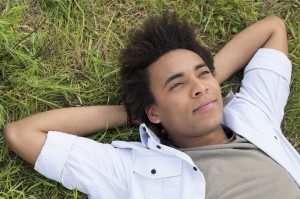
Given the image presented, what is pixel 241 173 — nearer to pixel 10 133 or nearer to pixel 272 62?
pixel 272 62

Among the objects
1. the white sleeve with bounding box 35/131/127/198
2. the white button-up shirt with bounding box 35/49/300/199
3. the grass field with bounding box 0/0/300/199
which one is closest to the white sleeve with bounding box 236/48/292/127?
the white button-up shirt with bounding box 35/49/300/199

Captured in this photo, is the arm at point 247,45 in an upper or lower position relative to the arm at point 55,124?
upper

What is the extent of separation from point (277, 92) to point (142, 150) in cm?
113

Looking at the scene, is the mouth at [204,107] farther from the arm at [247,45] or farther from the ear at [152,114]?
the arm at [247,45]

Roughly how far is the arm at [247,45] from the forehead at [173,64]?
0.43m

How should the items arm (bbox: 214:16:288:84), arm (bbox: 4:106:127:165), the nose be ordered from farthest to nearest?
1. arm (bbox: 214:16:288:84)
2. arm (bbox: 4:106:127:165)
3. the nose

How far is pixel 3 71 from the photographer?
323cm

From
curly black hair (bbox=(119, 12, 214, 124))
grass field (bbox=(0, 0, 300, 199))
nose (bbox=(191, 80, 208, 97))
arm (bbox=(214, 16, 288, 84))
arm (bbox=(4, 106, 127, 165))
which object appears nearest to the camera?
nose (bbox=(191, 80, 208, 97))

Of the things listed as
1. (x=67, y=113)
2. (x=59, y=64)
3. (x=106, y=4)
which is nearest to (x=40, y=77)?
(x=59, y=64)

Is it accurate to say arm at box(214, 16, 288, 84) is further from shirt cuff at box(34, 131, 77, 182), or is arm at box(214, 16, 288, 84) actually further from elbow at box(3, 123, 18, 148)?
elbow at box(3, 123, 18, 148)

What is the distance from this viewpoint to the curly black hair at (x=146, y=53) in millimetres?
2982

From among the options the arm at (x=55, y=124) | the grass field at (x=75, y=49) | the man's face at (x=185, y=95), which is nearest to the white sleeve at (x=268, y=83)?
the grass field at (x=75, y=49)

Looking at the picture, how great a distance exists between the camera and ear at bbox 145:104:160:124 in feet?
9.89

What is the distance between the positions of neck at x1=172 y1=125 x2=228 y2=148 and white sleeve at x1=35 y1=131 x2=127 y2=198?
0.48 metres
